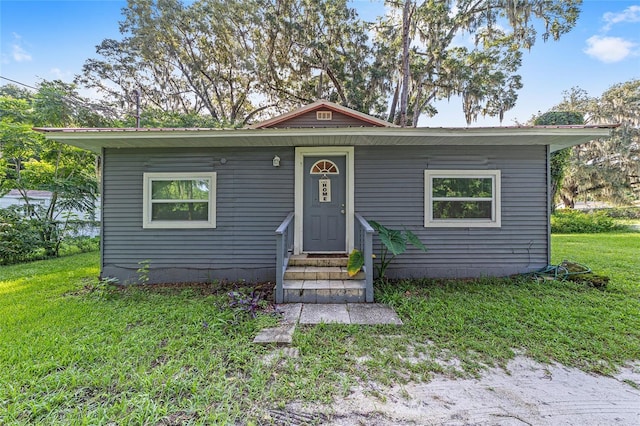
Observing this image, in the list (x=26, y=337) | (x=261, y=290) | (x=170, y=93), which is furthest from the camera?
(x=170, y=93)

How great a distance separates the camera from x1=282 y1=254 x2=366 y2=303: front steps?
13.3 ft

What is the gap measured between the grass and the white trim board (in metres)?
1.43

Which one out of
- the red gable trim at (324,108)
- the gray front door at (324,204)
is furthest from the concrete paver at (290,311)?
the red gable trim at (324,108)

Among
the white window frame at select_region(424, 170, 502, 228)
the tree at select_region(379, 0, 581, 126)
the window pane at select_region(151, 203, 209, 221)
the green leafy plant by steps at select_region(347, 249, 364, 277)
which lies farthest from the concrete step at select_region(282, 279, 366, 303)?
the tree at select_region(379, 0, 581, 126)

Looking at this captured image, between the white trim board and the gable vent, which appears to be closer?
the white trim board

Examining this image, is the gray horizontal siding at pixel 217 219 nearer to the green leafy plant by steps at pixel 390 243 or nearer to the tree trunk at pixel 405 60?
the green leafy plant by steps at pixel 390 243

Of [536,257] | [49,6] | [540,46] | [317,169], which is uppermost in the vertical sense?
[540,46]

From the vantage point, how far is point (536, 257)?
5.07 metres

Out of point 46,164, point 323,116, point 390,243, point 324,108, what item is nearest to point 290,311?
point 390,243

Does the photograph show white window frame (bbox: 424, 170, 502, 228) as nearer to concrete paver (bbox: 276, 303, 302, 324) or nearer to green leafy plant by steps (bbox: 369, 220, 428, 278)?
green leafy plant by steps (bbox: 369, 220, 428, 278)

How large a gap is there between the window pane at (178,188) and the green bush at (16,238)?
204 inches

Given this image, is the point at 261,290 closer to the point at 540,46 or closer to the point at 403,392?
the point at 403,392

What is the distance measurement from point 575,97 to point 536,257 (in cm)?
2288

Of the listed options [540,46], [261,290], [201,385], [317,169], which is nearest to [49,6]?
[317,169]
